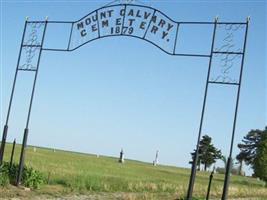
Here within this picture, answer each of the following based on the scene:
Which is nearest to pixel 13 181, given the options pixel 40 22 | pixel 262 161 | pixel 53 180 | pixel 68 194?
pixel 68 194

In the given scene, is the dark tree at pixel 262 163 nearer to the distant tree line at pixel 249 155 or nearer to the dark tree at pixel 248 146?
the distant tree line at pixel 249 155

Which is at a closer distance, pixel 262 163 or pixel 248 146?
pixel 262 163

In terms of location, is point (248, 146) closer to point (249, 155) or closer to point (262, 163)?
point (249, 155)

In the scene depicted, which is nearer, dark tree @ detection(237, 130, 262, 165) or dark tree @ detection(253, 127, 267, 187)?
dark tree @ detection(253, 127, 267, 187)

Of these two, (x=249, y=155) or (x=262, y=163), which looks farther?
(x=249, y=155)

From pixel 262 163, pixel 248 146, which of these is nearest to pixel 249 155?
pixel 248 146

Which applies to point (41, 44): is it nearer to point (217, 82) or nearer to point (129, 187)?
point (217, 82)

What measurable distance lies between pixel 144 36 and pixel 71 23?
A: 2750 mm

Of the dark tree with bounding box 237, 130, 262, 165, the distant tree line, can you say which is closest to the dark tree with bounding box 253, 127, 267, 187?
the distant tree line

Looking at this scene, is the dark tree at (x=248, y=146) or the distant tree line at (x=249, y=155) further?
the dark tree at (x=248, y=146)

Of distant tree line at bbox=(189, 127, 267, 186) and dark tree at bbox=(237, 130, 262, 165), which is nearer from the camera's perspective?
distant tree line at bbox=(189, 127, 267, 186)

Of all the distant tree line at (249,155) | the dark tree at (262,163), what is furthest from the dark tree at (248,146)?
the dark tree at (262,163)

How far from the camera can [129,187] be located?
80.9 ft

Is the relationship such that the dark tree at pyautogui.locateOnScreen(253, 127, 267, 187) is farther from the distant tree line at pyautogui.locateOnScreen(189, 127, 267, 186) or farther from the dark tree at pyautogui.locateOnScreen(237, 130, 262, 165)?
the dark tree at pyautogui.locateOnScreen(237, 130, 262, 165)
